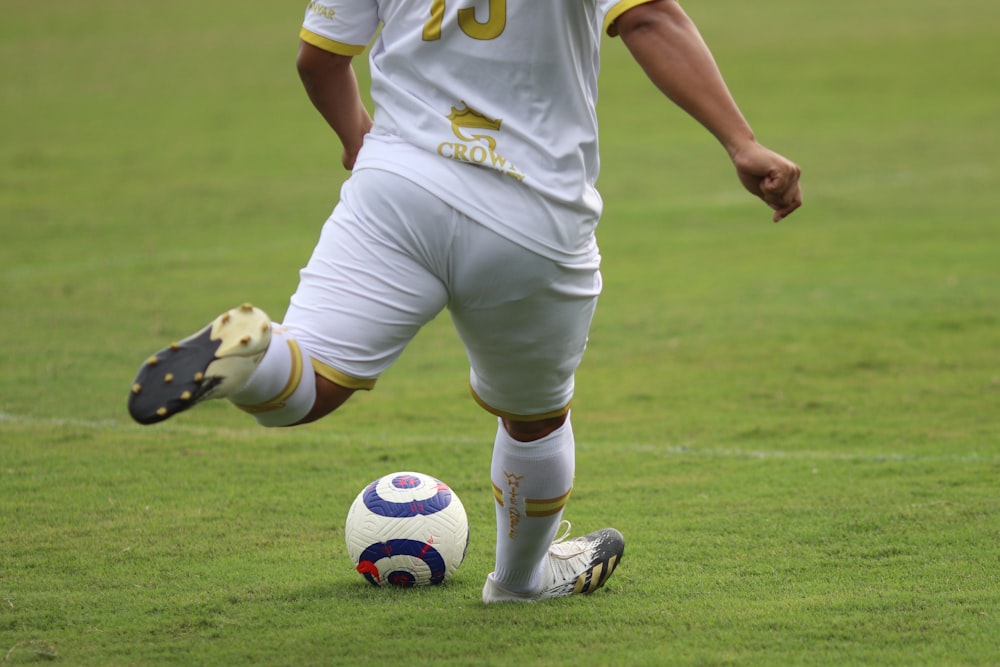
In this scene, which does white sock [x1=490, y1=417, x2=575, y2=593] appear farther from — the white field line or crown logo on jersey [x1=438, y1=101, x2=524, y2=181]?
the white field line

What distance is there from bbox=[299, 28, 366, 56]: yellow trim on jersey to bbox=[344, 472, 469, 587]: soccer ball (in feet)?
4.82

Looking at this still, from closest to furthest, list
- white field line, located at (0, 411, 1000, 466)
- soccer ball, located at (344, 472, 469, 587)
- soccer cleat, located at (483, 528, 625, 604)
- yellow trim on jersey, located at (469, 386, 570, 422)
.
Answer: yellow trim on jersey, located at (469, 386, 570, 422), soccer cleat, located at (483, 528, 625, 604), soccer ball, located at (344, 472, 469, 587), white field line, located at (0, 411, 1000, 466)

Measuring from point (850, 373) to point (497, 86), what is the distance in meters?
4.73

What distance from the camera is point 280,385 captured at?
2.70 metres

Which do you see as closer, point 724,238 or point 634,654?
point 634,654

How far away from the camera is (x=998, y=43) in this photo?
27828 mm

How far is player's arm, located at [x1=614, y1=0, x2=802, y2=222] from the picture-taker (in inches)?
105

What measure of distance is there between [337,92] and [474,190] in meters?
0.71

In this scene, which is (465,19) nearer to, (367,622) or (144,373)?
(144,373)

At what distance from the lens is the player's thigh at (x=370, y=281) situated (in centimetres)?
282

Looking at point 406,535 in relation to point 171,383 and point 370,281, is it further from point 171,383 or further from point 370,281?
point 171,383

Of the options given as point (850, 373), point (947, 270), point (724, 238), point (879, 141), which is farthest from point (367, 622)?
point (879, 141)

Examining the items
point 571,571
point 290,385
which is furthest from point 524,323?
point 571,571

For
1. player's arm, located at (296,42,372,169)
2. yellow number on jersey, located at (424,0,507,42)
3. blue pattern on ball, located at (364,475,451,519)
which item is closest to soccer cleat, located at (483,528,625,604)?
blue pattern on ball, located at (364,475,451,519)
